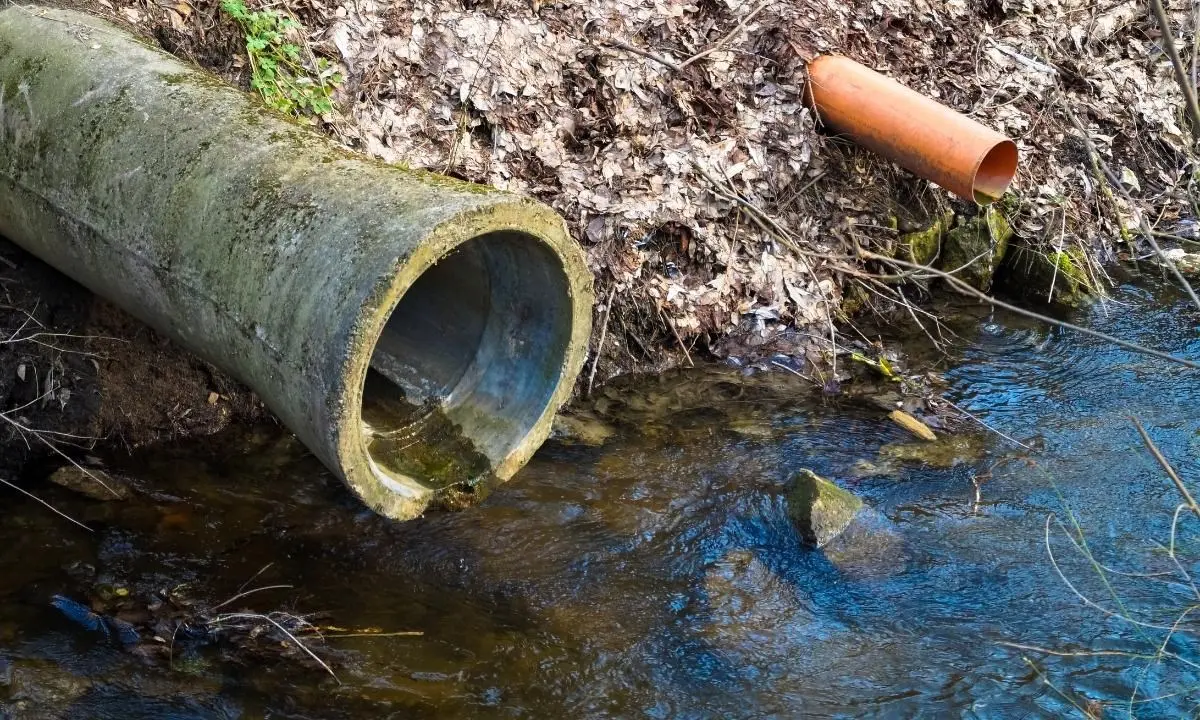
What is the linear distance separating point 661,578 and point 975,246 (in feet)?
11.8

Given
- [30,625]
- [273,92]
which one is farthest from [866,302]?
[30,625]

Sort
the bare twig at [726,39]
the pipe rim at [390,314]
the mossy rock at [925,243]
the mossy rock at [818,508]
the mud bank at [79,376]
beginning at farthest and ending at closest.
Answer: the mossy rock at [925,243], the bare twig at [726,39], the mud bank at [79,376], the mossy rock at [818,508], the pipe rim at [390,314]

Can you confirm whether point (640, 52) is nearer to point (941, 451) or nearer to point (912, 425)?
point (912, 425)

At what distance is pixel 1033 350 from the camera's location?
6367mm

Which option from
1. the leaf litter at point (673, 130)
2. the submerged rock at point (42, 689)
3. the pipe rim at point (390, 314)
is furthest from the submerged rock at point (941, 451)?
the submerged rock at point (42, 689)

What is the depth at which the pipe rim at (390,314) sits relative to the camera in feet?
10.0

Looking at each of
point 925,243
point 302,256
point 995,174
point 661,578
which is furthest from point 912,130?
point 302,256

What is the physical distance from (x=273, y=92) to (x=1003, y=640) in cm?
409

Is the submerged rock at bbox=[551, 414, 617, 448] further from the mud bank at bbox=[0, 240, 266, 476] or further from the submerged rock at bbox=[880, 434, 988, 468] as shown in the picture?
the mud bank at bbox=[0, 240, 266, 476]

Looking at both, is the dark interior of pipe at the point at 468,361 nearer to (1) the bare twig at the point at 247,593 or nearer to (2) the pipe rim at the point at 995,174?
(1) the bare twig at the point at 247,593

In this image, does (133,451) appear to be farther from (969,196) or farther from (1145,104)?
(1145,104)

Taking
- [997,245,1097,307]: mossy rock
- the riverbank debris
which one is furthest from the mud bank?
[997,245,1097,307]: mossy rock

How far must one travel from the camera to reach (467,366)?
420cm

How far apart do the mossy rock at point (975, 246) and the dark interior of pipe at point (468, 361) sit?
12.3ft
